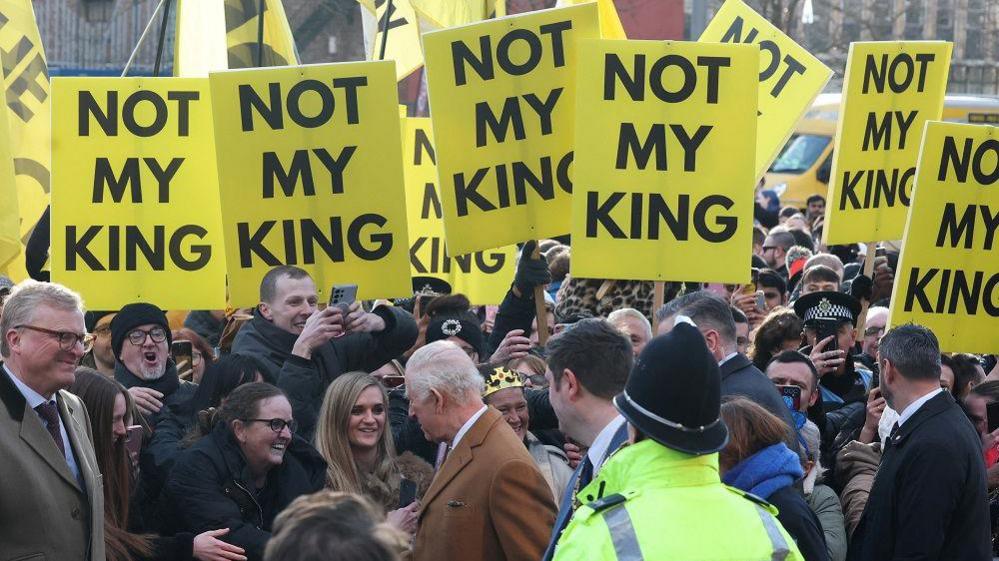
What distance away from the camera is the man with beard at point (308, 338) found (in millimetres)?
6676

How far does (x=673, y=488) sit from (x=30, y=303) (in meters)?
2.51

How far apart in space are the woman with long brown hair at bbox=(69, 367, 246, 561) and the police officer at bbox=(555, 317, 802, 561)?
7.49ft

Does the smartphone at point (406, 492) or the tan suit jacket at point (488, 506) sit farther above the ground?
the tan suit jacket at point (488, 506)

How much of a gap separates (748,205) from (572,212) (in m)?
0.89

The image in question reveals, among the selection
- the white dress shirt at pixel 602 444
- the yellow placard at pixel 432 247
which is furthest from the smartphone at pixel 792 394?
the yellow placard at pixel 432 247

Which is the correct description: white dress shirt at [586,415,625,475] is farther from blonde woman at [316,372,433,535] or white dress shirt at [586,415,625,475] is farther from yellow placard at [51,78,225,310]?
yellow placard at [51,78,225,310]

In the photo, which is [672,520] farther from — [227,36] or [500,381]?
[227,36]

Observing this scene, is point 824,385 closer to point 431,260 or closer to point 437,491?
point 431,260

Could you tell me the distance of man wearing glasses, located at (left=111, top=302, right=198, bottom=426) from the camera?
23.2ft

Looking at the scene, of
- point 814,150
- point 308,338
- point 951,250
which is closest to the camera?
point 308,338

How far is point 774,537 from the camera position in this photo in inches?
133

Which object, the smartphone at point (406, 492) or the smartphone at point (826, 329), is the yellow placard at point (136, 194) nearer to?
the smartphone at point (406, 492)

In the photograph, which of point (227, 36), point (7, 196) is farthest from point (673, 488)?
point (227, 36)

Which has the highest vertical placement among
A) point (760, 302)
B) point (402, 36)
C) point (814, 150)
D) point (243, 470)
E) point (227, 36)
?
point (227, 36)
